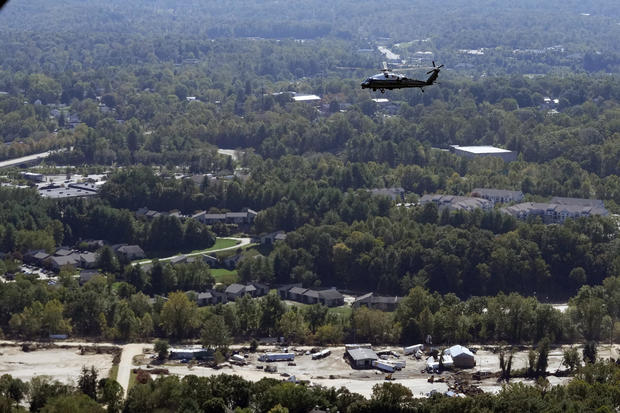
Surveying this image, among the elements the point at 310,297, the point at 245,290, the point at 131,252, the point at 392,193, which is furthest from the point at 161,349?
the point at 392,193

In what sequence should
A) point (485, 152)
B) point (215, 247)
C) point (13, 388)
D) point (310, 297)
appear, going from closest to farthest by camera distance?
point (13, 388)
point (310, 297)
point (215, 247)
point (485, 152)

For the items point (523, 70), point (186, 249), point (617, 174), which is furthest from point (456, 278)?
point (523, 70)

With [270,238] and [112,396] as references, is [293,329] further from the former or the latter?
[270,238]

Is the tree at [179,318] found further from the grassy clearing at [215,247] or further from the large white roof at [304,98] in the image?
the large white roof at [304,98]

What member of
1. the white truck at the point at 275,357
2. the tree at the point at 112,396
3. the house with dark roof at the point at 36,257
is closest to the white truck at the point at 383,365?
the white truck at the point at 275,357

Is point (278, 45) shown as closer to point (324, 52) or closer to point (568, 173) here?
point (324, 52)

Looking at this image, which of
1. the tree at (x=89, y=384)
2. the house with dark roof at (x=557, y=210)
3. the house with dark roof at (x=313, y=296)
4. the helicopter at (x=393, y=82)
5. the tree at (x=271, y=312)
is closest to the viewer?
the helicopter at (x=393, y=82)
